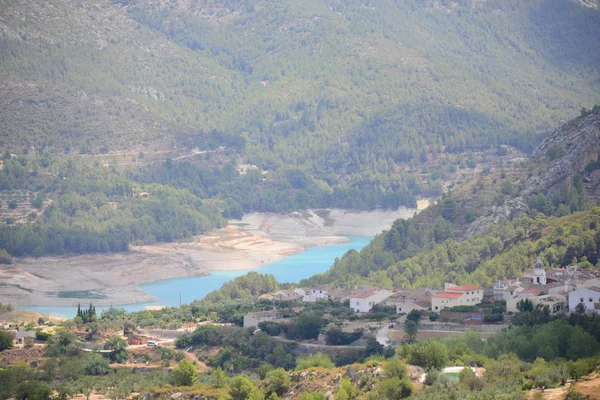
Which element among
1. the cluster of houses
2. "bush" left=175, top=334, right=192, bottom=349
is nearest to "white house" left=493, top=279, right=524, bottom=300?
the cluster of houses

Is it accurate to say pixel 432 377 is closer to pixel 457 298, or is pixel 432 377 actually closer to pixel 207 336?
pixel 457 298

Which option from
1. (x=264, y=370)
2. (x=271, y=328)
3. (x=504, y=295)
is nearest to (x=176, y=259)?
(x=271, y=328)

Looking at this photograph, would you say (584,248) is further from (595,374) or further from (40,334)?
(595,374)

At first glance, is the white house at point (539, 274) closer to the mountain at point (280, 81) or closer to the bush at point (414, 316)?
the bush at point (414, 316)

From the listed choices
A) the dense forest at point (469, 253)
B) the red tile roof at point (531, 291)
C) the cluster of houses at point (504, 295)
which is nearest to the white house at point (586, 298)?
the cluster of houses at point (504, 295)

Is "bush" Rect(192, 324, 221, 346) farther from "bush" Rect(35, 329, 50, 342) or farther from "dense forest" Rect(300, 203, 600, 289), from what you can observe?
"dense forest" Rect(300, 203, 600, 289)
